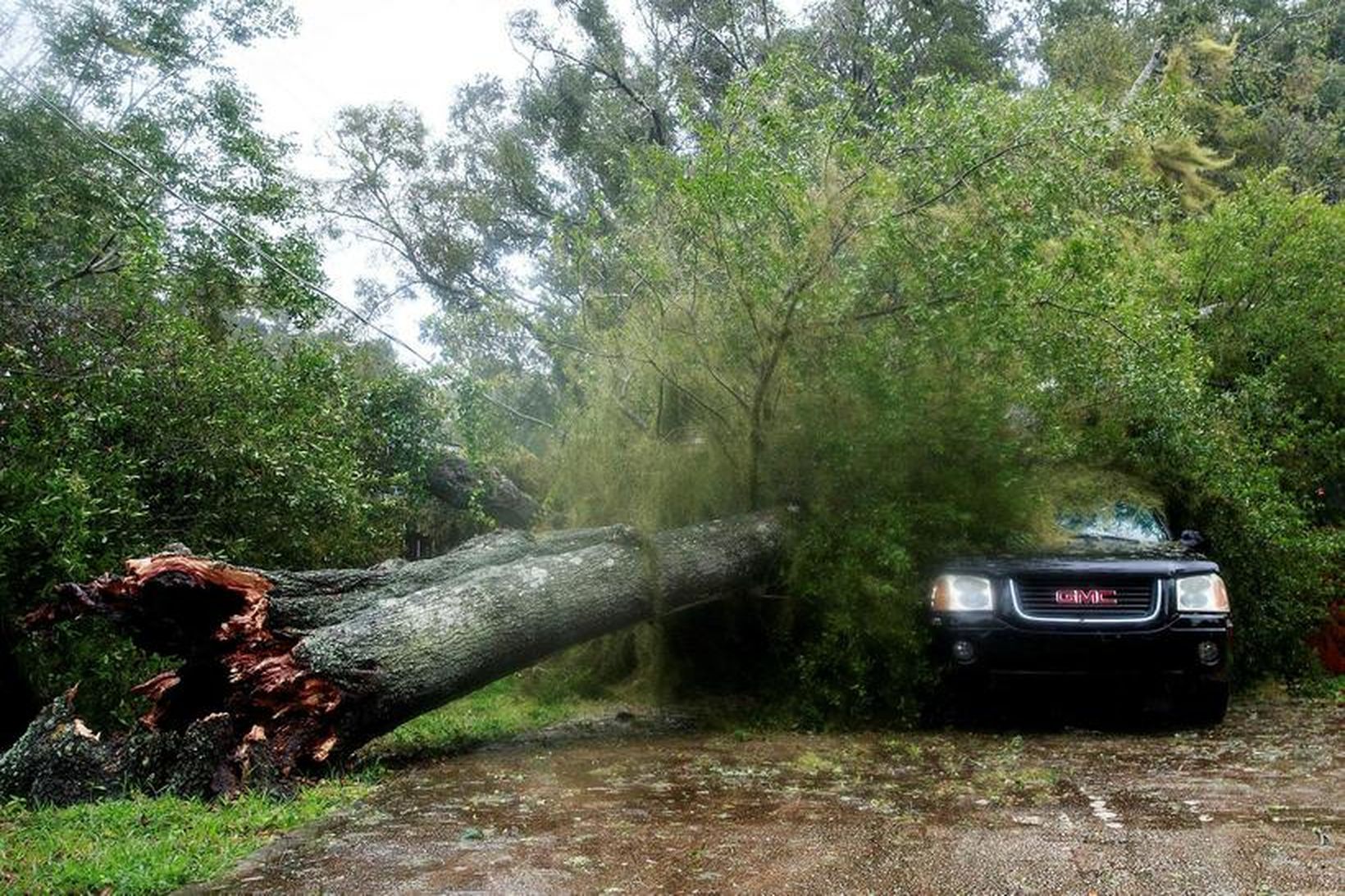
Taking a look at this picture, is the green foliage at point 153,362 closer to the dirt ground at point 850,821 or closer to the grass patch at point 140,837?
the grass patch at point 140,837

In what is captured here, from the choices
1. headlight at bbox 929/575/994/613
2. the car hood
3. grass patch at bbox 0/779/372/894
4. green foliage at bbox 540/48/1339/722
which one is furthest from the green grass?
the car hood

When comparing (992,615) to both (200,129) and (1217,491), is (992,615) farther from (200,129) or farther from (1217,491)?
(200,129)

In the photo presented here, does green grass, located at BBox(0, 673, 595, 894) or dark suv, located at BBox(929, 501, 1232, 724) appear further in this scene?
dark suv, located at BBox(929, 501, 1232, 724)

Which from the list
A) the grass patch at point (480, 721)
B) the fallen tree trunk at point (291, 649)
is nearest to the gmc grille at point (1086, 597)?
the fallen tree trunk at point (291, 649)

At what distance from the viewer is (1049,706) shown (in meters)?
8.01

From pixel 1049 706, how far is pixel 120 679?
631 cm

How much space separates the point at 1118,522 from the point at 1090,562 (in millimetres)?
1476

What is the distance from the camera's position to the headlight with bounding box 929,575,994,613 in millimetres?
6730

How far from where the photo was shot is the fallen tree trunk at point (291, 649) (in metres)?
5.24

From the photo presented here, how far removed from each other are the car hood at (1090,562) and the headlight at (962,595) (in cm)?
6

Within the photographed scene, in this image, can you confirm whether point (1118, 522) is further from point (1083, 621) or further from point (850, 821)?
point (850, 821)

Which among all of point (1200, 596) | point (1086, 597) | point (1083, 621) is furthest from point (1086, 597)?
point (1200, 596)

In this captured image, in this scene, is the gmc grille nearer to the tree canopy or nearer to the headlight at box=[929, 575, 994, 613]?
the headlight at box=[929, 575, 994, 613]

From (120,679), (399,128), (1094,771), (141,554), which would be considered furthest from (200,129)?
(399,128)
